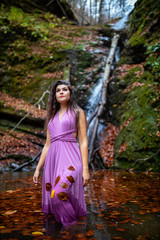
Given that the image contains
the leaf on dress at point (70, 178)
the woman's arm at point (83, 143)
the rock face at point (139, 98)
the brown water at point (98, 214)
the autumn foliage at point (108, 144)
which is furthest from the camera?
the autumn foliage at point (108, 144)

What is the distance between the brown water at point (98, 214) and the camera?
2.00 m

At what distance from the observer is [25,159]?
24.0 ft

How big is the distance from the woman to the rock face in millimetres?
4001

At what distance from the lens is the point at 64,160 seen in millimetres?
2428

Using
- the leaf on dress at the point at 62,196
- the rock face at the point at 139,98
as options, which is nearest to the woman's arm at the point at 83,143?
the leaf on dress at the point at 62,196

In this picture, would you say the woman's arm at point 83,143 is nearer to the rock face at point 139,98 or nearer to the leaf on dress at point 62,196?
the leaf on dress at point 62,196

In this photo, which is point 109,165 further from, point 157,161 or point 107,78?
point 107,78

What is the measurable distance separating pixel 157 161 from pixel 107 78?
6318 millimetres

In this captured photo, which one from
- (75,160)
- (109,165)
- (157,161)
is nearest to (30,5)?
(109,165)

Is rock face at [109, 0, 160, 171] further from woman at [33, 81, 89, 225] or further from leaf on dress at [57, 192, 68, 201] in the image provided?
leaf on dress at [57, 192, 68, 201]

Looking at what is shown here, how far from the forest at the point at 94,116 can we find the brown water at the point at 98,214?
0.5 inches

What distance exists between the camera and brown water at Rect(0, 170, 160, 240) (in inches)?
78.8

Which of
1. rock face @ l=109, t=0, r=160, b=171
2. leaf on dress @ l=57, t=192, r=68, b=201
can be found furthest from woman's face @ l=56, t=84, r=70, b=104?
rock face @ l=109, t=0, r=160, b=171

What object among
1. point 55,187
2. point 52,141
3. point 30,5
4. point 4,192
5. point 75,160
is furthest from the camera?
point 30,5
